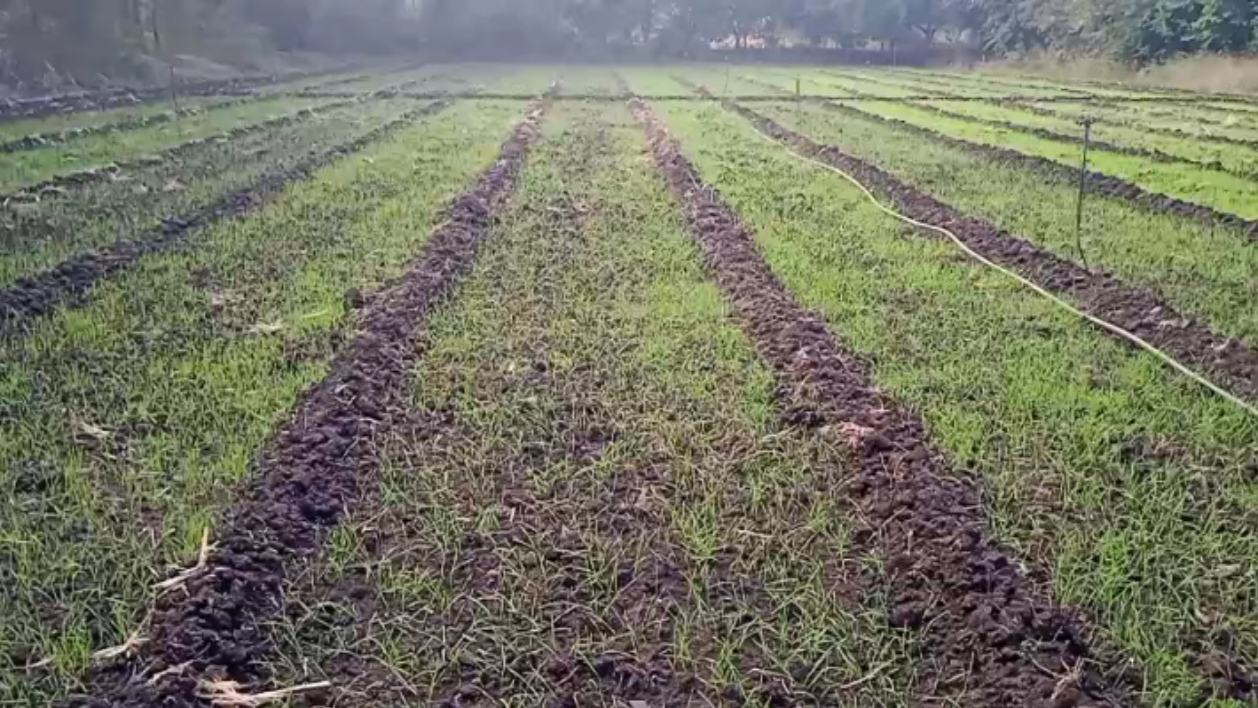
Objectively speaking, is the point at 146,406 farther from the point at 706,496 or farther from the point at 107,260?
the point at 107,260

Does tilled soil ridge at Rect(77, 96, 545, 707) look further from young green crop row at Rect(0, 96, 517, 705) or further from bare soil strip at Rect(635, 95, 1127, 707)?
bare soil strip at Rect(635, 95, 1127, 707)

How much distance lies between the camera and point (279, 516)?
462cm

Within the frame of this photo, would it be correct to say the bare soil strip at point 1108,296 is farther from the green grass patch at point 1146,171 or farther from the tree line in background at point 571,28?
the tree line in background at point 571,28

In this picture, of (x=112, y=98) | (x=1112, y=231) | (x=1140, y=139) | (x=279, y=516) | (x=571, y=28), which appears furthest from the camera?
(x=571, y=28)

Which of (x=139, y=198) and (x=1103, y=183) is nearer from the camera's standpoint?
(x=139, y=198)

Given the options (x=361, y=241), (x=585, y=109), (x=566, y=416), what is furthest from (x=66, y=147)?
(x=566, y=416)

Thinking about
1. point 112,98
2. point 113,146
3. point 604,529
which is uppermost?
point 112,98

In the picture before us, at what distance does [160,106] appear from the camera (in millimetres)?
23188

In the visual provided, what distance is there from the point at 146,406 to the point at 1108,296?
6077 millimetres

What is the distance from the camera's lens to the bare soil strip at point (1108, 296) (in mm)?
6625

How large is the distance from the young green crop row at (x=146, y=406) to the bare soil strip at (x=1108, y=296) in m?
4.76

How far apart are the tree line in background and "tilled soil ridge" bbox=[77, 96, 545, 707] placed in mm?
22528

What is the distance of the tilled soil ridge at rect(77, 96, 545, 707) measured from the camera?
3619mm

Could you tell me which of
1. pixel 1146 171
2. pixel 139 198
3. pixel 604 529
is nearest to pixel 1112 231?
pixel 1146 171
